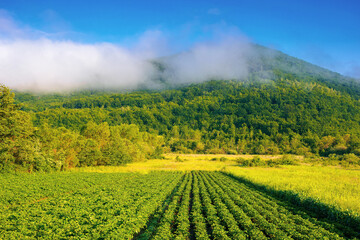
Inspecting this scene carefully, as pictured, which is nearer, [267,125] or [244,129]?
[267,125]

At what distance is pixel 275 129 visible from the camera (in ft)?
516

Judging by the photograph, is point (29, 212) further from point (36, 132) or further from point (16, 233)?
point (36, 132)

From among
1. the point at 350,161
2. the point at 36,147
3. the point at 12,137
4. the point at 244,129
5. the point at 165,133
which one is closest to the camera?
the point at 12,137

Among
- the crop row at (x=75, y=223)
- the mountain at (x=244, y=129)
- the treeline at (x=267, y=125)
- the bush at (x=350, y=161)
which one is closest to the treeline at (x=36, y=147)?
the mountain at (x=244, y=129)

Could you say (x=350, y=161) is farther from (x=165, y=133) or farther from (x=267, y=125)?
(x=165, y=133)

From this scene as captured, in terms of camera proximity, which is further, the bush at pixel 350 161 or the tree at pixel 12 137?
the bush at pixel 350 161

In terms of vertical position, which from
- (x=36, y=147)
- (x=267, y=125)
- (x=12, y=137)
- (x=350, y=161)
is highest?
(x=267, y=125)

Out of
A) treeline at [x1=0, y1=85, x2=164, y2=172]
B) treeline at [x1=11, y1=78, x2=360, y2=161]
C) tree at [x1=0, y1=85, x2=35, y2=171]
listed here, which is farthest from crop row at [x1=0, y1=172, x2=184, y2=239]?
treeline at [x1=11, y1=78, x2=360, y2=161]

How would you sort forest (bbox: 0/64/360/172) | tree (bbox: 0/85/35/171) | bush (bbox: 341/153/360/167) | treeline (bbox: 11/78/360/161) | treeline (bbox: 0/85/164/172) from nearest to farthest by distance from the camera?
tree (bbox: 0/85/35/171) < treeline (bbox: 0/85/164/172) < forest (bbox: 0/64/360/172) < bush (bbox: 341/153/360/167) < treeline (bbox: 11/78/360/161)

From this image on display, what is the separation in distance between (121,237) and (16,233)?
5.79 m

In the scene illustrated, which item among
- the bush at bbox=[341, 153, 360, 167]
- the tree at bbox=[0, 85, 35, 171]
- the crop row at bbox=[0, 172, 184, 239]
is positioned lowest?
the bush at bbox=[341, 153, 360, 167]

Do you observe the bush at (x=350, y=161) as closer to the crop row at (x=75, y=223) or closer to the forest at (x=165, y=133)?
the forest at (x=165, y=133)

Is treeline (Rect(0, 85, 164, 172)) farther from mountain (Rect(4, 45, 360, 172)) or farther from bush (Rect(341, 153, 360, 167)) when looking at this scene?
bush (Rect(341, 153, 360, 167))

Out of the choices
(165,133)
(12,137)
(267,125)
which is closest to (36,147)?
(12,137)
